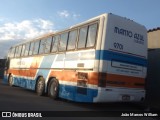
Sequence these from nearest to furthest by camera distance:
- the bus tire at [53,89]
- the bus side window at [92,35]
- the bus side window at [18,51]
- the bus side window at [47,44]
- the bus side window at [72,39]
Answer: the bus side window at [92,35]
the bus side window at [72,39]
the bus tire at [53,89]
the bus side window at [47,44]
the bus side window at [18,51]

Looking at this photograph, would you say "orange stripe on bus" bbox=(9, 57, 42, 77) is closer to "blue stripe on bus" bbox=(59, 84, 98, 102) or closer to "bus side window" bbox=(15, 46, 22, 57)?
"bus side window" bbox=(15, 46, 22, 57)

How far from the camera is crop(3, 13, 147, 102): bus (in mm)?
11469

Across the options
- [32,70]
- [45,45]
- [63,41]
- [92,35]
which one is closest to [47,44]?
[45,45]

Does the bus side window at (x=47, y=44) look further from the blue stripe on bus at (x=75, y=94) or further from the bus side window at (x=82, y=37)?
the bus side window at (x=82, y=37)

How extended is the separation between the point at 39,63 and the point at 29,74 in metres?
2.03

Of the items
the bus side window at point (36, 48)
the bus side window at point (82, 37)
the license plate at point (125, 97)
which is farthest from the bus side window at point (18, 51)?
the license plate at point (125, 97)

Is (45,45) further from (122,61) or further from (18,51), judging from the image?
(18,51)

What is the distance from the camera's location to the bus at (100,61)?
11.5 metres

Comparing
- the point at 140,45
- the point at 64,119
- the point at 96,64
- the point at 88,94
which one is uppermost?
the point at 140,45

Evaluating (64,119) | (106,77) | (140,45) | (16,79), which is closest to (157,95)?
(140,45)

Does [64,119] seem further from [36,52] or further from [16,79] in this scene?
[16,79]

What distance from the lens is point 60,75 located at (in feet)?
46.3

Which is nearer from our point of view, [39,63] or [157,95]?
[157,95]

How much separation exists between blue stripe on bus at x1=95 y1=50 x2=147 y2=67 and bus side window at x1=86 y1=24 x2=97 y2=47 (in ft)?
1.87
